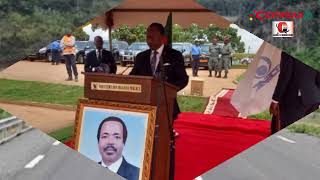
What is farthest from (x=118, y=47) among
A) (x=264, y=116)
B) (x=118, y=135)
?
(x=264, y=116)

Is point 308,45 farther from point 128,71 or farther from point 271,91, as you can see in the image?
point 128,71

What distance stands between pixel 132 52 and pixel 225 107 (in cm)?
82

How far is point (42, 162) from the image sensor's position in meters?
3.78

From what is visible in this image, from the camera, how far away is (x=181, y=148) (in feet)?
12.9

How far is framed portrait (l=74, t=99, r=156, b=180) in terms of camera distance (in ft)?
10.1

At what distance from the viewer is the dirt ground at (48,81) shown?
3643 millimetres

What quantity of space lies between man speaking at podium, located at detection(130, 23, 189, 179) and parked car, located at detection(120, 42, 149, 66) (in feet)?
0.52

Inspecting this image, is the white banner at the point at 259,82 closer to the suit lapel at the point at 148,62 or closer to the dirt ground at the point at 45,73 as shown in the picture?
the dirt ground at the point at 45,73

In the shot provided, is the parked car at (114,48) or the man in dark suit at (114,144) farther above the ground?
the parked car at (114,48)

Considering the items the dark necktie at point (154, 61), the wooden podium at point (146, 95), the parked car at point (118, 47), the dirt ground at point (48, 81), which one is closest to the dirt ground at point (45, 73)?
the dirt ground at point (48, 81)

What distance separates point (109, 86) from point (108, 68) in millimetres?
512

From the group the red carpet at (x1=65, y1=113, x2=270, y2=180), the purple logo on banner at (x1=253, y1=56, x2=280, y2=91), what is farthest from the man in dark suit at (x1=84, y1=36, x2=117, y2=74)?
the purple logo on banner at (x1=253, y1=56, x2=280, y2=91)

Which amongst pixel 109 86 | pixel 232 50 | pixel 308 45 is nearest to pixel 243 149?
pixel 232 50

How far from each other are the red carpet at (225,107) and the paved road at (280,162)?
0.41m
